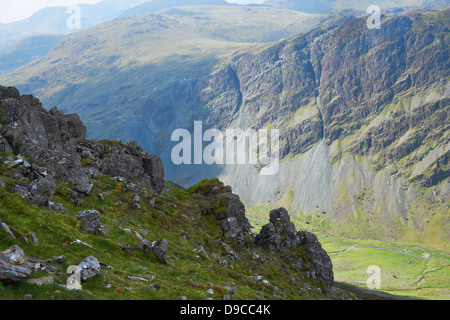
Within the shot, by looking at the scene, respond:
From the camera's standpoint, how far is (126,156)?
6588 cm

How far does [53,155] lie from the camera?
45.2 m

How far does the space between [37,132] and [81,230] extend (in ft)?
93.1

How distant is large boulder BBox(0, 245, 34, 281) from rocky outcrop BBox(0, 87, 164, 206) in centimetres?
1486

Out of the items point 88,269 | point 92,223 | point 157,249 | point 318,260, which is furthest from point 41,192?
point 318,260

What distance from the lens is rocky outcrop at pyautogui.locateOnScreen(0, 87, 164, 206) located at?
1468 inches

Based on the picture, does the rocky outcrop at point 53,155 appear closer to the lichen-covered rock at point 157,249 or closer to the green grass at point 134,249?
the green grass at point 134,249

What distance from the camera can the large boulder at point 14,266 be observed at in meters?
Answer: 17.9

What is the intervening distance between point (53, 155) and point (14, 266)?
30.2 m

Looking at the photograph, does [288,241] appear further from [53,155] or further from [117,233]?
[53,155]

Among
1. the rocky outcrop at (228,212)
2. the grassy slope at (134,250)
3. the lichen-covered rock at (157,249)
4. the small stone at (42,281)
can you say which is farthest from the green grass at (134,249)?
the rocky outcrop at (228,212)

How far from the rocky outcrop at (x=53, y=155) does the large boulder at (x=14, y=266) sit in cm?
1486

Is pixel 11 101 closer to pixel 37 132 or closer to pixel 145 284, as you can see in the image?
pixel 37 132

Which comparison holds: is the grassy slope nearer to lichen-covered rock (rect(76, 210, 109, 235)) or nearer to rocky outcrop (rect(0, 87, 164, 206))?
lichen-covered rock (rect(76, 210, 109, 235))
